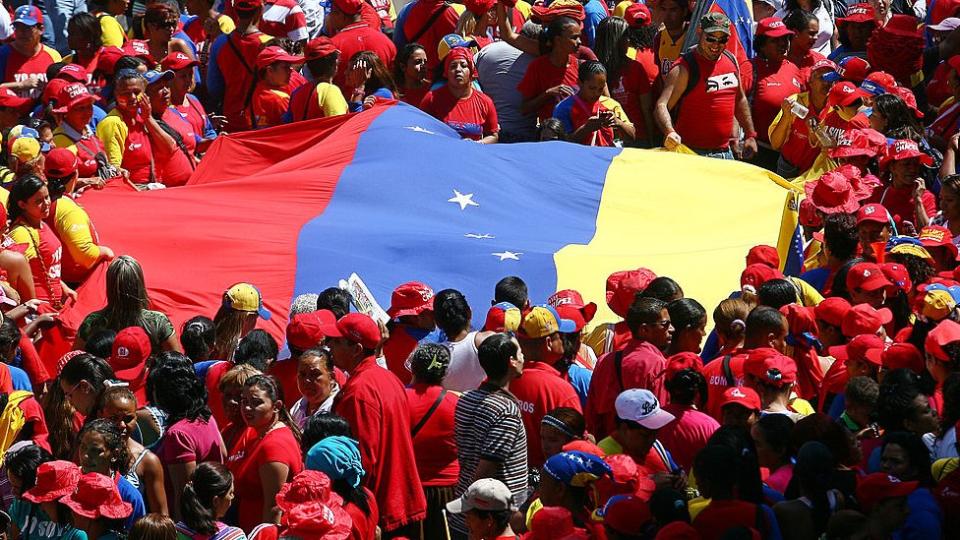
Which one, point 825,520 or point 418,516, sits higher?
point 825,520

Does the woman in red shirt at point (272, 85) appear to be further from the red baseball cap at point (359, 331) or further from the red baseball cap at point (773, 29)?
the red baseball cap at point (359, 331)

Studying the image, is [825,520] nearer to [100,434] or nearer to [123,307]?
[100,434]

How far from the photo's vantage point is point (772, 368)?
23.7ft

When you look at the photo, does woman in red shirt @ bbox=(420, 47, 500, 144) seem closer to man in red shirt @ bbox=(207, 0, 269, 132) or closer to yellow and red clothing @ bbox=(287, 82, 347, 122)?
yellow and red clothing @ bbox=(287, 82, 347, 122)

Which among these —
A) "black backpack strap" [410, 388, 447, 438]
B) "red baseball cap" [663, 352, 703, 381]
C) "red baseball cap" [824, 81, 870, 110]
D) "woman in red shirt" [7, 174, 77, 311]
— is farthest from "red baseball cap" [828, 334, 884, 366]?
"woman in red shirt" [7, 174, 77, 311]

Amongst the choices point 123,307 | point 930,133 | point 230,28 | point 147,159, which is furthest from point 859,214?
point 230,28

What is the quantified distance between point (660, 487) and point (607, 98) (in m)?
6.68

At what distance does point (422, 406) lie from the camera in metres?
7.64

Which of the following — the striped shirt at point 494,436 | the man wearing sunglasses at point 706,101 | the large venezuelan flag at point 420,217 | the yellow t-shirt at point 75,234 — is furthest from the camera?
the man wearing sunglasses at point 706,101

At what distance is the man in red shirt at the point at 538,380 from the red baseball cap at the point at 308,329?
0.95 metres

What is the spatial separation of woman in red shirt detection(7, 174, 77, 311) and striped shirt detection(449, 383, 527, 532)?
10.8 feet

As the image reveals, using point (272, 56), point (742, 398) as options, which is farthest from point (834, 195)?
point (272, 56)

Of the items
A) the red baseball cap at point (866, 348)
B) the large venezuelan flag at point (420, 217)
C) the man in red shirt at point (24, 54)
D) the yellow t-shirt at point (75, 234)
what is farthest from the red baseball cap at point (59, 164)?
the red baseball cap at point (866, 348)

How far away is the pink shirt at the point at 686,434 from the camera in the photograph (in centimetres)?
704
